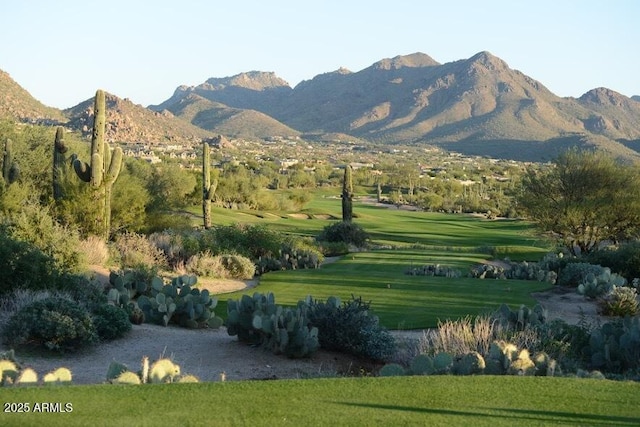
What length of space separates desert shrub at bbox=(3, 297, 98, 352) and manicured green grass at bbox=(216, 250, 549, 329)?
5.52 m

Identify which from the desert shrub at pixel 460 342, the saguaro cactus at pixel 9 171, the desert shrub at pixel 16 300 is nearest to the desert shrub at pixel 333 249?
the saguaro cactus at pixel 9 171

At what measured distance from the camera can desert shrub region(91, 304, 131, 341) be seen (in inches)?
521

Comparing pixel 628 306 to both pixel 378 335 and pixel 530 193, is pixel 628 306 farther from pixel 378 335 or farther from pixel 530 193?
pixel 530 193

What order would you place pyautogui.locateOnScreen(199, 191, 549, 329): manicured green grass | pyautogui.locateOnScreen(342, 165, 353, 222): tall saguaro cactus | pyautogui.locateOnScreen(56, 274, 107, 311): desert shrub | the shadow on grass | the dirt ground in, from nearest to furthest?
1. the shadow on grass
2. the dirt ground
3. pyautogui.locateOnScreen(56, 274, 107, 311): desert shrub
4. pyautogui.locateOnScreen(199, 191, 549, 329): manicured green grass
5. pyautogui.locateOnScreen(342, 165, 353, 222): tall saguaro cactus

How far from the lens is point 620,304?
59.6ft

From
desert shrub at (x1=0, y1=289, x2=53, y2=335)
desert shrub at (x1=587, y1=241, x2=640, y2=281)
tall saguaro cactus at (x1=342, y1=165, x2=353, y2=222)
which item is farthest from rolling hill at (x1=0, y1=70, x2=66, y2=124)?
desert shrub at (x1=0, y1=289, x2=53, y2=335)

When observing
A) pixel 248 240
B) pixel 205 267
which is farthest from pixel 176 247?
pixel 248 240

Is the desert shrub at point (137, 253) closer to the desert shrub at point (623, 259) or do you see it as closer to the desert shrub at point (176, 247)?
the desert shrub at point (176, 247)

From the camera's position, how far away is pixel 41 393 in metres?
7.35

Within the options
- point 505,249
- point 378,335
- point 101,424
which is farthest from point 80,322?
point 505,249

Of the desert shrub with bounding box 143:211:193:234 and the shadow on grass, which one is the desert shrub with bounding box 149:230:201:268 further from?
the shadow on grass

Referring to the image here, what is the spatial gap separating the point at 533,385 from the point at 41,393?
201 inches

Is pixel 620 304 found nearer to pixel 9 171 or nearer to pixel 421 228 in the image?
pixel 9 171

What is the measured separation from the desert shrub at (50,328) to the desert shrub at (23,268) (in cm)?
259
